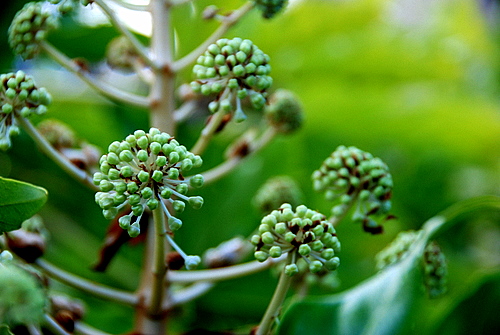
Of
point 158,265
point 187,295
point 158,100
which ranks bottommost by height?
point 187,295

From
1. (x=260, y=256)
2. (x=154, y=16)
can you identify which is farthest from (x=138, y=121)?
(x=260, y=256)

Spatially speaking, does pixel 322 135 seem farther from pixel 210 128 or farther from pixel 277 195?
pixel 210 128

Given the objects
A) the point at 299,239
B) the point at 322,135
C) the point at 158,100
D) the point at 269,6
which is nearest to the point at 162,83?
the point at 158,100

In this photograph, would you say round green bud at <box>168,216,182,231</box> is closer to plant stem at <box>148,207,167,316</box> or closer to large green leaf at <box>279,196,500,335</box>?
plant stem at <box>148,207,167,316</box>

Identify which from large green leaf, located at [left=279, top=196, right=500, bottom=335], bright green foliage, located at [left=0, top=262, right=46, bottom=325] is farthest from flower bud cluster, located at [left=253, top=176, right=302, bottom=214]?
bright green foliage, located at [left=0, top=262, right=46, bottom=325]

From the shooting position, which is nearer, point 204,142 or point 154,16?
point 204,142

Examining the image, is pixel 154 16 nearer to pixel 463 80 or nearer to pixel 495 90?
pixel 463 80
